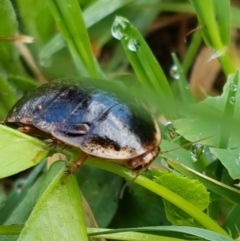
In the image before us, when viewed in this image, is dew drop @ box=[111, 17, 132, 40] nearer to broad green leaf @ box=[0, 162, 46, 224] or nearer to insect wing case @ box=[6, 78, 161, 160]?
insect wing case @ box=[6, 78, 161, 160]

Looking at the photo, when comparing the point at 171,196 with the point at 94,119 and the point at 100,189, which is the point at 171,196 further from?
the point at 100,189

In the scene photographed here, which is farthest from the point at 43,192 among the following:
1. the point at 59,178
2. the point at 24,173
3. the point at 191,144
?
the point at 24,173

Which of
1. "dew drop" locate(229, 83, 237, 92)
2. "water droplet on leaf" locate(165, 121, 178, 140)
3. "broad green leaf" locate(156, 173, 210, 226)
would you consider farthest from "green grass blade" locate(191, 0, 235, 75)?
"broad green leaf" locate(156, 173, 210, 226)

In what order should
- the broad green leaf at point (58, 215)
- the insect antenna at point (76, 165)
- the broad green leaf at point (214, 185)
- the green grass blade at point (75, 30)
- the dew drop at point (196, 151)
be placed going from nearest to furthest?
the broad green leaf at point (58, 215) < the insect antenna at point (76, 165) < the broad green leaf at point (214, 185) < the dew drop at point (196, 151) < the green grass blade at point (75, 30)

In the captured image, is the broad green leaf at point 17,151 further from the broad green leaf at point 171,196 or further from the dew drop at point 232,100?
the dew drop at point 232,100

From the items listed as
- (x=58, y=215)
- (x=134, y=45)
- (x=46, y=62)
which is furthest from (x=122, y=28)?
(x=58, y=215)

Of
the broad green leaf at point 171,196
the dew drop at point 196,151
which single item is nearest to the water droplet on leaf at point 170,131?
the dew drop at point 196,151
